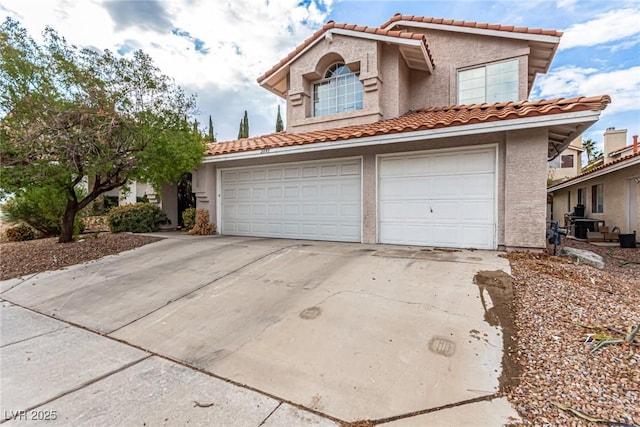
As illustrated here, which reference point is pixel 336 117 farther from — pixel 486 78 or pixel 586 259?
pixel 586 259

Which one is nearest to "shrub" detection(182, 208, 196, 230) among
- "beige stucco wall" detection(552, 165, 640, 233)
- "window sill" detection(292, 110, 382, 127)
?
"window sill" detection(292, 110, 382, 127)

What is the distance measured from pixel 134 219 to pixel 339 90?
8710 millimetres

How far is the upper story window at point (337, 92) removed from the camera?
1032cm

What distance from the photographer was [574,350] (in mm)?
3021

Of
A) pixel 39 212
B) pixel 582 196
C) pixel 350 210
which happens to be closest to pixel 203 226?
pixel 350 210

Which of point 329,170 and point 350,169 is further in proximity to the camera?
point 329,170

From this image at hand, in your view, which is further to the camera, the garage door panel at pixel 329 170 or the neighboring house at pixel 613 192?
the neighboring house at pixel 613 192

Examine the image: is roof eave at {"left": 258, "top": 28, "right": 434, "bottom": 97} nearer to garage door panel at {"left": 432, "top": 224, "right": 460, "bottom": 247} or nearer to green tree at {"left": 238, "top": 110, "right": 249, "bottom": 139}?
garage door panel at {"left": 432, "top": 224, "right": 460, "bottom": 247}

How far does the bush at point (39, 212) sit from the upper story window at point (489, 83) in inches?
535

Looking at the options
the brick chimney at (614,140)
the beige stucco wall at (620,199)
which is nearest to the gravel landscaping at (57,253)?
the beige stucco wall at (620,199)

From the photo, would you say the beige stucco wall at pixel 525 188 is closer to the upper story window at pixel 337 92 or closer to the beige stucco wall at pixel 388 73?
the beige stucco wall at pixel 388 73

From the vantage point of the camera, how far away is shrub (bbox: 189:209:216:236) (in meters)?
10.8

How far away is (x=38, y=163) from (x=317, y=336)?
304 inches
